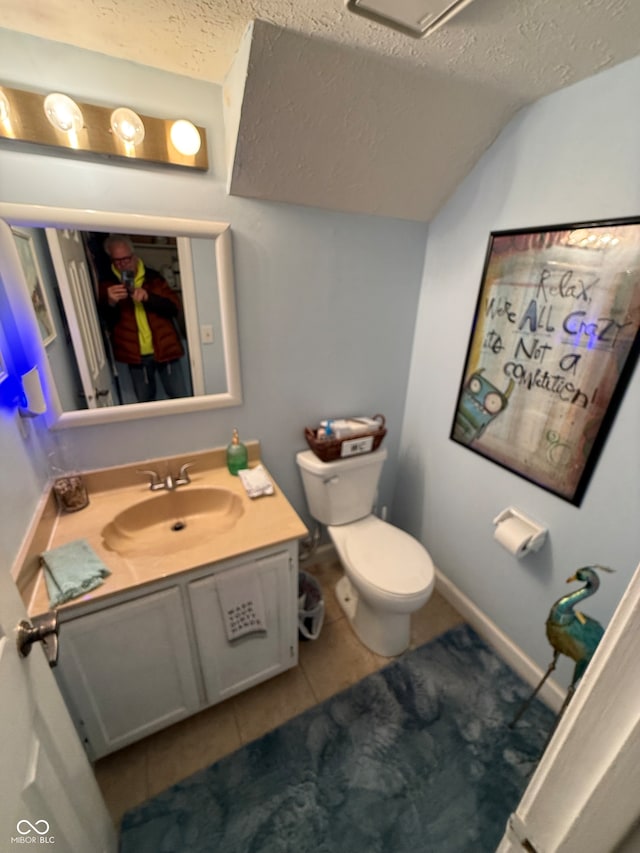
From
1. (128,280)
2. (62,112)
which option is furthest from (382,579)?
(62,112)

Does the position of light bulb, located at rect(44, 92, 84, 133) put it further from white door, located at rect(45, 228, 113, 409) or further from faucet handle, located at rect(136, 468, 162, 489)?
faucet handle, located at rect(136, 468, 162, 489)

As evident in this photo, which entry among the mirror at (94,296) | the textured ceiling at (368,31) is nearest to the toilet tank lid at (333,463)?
the mirror at (94,296)

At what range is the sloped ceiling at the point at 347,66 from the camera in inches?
31.5

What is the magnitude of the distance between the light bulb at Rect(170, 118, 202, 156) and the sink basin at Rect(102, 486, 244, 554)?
1159mm

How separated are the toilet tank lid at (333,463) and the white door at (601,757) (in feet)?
3.82

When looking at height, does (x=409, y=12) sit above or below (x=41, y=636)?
above

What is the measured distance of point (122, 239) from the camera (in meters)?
1.13

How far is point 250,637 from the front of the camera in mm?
1277

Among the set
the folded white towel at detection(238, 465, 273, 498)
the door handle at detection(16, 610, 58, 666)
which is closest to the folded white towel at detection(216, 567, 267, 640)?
the folded white towel at detection(238, 465, 273, 498)

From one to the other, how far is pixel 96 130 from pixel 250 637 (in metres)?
1.68

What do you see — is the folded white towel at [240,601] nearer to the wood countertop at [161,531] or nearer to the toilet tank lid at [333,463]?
the wood countertop at [161,531]

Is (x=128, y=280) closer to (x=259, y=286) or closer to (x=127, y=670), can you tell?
(x=259, y=286)

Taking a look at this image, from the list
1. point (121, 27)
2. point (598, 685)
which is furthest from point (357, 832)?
point (121, 27)

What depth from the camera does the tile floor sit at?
3.90 ft
